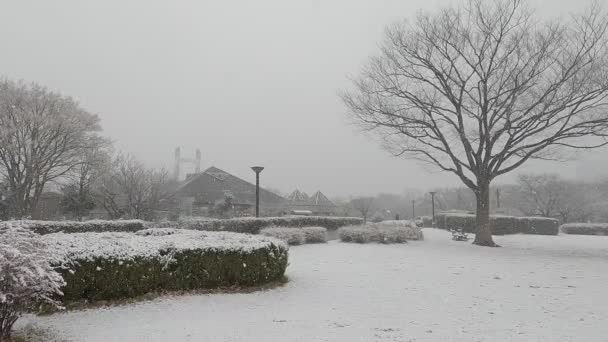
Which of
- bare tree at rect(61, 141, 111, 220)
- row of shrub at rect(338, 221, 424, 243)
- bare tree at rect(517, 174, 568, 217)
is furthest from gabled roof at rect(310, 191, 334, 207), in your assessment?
row of shrub at rect(338, 221, 424, 243)

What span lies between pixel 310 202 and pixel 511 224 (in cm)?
1919

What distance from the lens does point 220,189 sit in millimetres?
33375

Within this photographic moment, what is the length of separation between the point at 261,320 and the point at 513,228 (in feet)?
72.9

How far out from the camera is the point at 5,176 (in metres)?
23.1

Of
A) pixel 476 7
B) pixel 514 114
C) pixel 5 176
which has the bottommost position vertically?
pixel 5 176

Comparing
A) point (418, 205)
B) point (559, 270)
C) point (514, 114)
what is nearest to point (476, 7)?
point (514, 114)

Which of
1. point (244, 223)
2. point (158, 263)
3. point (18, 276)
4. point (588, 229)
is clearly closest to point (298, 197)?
point (244, 223)

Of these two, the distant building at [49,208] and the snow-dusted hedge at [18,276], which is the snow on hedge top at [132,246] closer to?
the snow-dusted hedge at [18,276]

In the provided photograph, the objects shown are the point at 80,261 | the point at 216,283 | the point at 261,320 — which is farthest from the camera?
the point at 216,283

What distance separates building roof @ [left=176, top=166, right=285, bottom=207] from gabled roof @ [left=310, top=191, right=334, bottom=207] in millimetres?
3386

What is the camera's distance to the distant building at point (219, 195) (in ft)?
97.6

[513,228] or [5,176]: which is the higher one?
[5,176]

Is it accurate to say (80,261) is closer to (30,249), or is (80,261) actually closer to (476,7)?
(30,249)

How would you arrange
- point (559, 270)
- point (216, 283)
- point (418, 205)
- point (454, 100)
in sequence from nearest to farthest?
point (216, 283) → point (559, 270) → point (454, 100) → point (418, 205)
